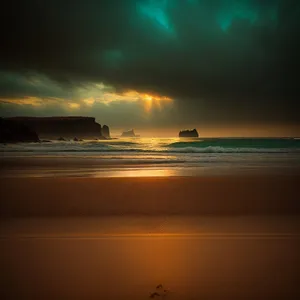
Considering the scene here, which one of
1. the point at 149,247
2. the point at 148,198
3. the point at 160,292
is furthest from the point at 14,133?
the point at 160,292

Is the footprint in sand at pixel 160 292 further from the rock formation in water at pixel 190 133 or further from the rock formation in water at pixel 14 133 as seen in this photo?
the rock formation in water at pixel 190 133

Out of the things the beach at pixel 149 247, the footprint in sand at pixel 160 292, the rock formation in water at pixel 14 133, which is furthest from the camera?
the rock formation in water at pixel 14 133

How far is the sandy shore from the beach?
0.05 metres

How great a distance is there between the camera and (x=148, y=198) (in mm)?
7152

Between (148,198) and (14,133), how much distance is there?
199ft

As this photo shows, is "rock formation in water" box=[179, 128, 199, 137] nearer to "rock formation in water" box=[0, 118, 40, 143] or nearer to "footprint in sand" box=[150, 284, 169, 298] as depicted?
"rock formation in water" box=[0, 118, 40, 143]

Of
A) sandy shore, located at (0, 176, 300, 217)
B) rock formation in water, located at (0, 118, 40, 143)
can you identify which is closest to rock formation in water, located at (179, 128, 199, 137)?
rock formation in water, located at (0, 118, 40, 143)

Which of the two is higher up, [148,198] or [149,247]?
[149,247]

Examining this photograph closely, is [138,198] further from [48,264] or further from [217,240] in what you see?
[48,264]

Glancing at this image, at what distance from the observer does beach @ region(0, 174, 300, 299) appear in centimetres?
277

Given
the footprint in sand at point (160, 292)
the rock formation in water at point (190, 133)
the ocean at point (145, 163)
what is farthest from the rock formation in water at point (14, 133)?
the footprint in sand at point (160, 292)

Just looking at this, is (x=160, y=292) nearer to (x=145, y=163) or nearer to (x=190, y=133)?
(x=145, y=163)

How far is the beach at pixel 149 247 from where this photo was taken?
9.09 feet

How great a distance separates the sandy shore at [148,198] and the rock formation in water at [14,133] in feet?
177
